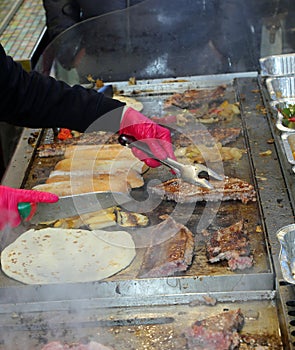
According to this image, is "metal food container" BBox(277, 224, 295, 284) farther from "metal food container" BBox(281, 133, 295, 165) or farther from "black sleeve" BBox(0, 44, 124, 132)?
"black sleeve" BBox(0, 44, 124, 132)

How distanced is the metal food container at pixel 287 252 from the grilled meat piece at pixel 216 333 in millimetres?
299

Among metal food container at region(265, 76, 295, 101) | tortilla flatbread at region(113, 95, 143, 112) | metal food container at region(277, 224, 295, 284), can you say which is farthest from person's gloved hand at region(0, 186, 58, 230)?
metal food container at region(265, 76, 295, 101)

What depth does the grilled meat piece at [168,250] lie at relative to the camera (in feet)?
10.3

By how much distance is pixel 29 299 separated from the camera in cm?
313

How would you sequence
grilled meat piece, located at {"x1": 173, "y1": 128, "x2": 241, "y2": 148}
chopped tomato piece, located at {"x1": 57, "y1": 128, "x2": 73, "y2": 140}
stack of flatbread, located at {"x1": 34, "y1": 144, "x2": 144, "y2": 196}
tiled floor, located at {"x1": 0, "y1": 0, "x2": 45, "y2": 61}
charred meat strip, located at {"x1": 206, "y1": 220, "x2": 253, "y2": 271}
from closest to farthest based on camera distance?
charred meat strip, located at {"x1": 206, "y1": 220, "x2": 253, "y2": 271} < stack of flatbread, located at {"x1": 34, "y1": 144, "x2": 144, "y2": 196} < grilled meat piece, located at {"x1": 173, "y1": 128, "x2": 241, "y2": 148} < chopped tomato piece, located at {"x1": 57, "y1": 128, "x2": 73, "y2": 140} < tiled floor, located at {"x1": 0, "y1": 0, "x2": 45, "y2": 61}

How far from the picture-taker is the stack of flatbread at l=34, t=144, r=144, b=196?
3895 millimetres

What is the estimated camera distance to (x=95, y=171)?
4.09m

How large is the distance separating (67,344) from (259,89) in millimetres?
2984

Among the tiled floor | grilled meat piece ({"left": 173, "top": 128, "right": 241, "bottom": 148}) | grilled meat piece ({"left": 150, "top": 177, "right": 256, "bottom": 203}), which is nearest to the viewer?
grilled meat piece ({"left": 150, "top": 177, "right": 256, "bottom": 203})

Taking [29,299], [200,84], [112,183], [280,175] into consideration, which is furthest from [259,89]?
[29,299]

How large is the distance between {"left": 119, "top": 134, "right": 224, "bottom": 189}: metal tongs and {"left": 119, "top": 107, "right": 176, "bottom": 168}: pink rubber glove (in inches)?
1.6

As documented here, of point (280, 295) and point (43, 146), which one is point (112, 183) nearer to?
point (43, 146)

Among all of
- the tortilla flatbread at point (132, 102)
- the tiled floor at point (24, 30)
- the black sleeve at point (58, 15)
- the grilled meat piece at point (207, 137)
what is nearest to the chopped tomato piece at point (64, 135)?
the tortilla flatbread at point (132, 102)

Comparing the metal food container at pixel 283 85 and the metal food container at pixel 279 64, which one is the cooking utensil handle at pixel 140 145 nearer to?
the metal food container at pixel 283 85
